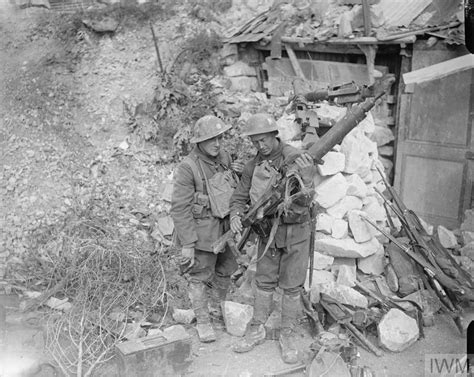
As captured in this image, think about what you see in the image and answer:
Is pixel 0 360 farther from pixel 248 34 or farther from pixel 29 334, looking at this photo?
pixel 248 34

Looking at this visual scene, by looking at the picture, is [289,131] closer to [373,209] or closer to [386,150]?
[373,209]

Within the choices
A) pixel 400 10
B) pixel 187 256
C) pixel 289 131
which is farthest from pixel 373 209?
pixel 400 10

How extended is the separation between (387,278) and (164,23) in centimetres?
713

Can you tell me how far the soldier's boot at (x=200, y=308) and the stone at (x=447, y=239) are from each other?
396 cm

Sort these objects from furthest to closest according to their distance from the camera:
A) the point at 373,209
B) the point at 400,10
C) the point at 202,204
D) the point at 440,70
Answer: the point at 400,10 < the point at 440,70 < the point at 373,209 < the point at 202,204

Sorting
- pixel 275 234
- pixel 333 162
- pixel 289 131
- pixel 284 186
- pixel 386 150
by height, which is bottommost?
pixel 386 150

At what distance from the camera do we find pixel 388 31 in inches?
348

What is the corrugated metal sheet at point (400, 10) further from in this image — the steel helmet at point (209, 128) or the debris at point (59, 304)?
the debris at point (59, 304)

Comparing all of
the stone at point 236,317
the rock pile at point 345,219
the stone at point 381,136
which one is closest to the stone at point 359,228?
the rock pile at point 345,219

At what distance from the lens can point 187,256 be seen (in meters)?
5.85

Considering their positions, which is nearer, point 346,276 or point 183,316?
point 183,316

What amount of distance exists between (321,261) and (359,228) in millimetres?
679

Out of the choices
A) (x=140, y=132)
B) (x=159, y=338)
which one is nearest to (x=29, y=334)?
(x=159, y=338)

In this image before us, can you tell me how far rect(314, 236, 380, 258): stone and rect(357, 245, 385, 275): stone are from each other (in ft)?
0.31
